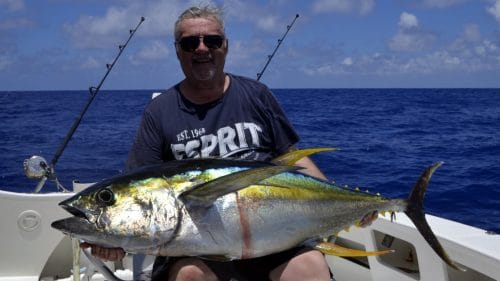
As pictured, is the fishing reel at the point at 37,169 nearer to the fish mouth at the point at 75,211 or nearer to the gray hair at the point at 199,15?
the gray hair at the point at 199,15

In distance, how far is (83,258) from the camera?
4.02 m

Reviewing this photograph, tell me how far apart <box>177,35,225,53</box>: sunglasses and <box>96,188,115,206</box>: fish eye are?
0.93 m

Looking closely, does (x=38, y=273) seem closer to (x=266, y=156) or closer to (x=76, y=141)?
(x=266, y=156)

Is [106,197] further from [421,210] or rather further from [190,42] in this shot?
[421,210]

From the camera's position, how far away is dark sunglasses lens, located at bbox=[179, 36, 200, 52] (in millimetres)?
2631

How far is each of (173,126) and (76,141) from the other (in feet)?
47.2

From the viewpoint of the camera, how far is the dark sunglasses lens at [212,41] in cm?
264

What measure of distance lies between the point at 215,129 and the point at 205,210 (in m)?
0.76

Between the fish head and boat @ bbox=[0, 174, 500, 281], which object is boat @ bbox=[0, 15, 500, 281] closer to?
boat @ bbox=[0, 174, 500, 281]

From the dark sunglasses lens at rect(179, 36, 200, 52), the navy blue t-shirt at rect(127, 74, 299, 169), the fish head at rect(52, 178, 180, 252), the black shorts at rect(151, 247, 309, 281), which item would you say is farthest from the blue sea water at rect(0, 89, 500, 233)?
the fish head at rect(52, 178, 180, 252)

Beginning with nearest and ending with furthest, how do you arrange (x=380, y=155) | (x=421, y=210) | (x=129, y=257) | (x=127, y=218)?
(x=127, y=218) → (x=421, y=210) → (x=129, y=257) → (x=380, y=155)

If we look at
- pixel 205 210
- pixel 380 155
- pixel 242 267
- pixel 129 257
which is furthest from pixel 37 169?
pixel 380 155

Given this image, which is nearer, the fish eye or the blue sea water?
the fish eye

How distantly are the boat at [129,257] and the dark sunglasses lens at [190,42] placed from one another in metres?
1.19
